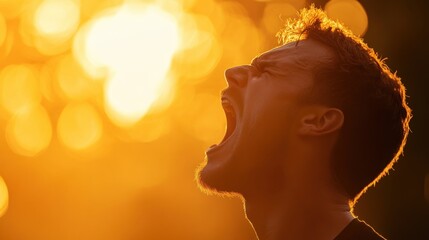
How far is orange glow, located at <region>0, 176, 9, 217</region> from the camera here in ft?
174

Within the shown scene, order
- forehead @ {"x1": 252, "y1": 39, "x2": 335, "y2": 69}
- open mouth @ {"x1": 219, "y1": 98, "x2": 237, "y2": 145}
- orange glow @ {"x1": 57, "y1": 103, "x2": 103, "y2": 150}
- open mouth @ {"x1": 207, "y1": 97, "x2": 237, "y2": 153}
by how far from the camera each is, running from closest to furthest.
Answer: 1. forehead @ {"x1": 252, "y1": 39, "x2": 335, "y2": 69}
2. open mouth @ {"x1": 207, "y1": 97, "x2": 237, "y2": 153}
3. open mouth @ {"x1": 219, "y1": 98, "x2": 237, "y2": 145}
4. orange glow @ {"x1": 57, "y1": 103, "x2": 103, "y2": 150}

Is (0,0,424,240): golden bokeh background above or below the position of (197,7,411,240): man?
below

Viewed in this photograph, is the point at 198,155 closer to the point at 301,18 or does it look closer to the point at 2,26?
the point at 2,26

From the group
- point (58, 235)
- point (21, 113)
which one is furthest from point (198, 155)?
point (21, 113)

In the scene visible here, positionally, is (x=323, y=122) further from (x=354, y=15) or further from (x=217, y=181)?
(x=354, y=15)

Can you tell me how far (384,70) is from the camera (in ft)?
21.1

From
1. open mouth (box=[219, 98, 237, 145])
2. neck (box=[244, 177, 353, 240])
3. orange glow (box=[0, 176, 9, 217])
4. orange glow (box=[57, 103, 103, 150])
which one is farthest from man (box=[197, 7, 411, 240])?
orange glow (box=[57, 103, 103, 150])

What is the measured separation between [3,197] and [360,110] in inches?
1962

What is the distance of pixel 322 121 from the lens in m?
6.34

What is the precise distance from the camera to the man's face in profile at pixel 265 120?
639cm

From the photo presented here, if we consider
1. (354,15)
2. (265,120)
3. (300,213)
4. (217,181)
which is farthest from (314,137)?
(354,15)

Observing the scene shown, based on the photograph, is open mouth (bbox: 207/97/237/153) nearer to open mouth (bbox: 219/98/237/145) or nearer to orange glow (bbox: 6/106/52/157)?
open mouth (bbox: 219/98/237/145)

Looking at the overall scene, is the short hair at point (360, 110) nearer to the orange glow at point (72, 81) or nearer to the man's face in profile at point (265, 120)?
the man's face in profile at point (265, 120)

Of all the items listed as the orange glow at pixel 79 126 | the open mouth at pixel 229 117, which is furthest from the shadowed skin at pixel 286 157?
the orange glow at pixel 79 126
